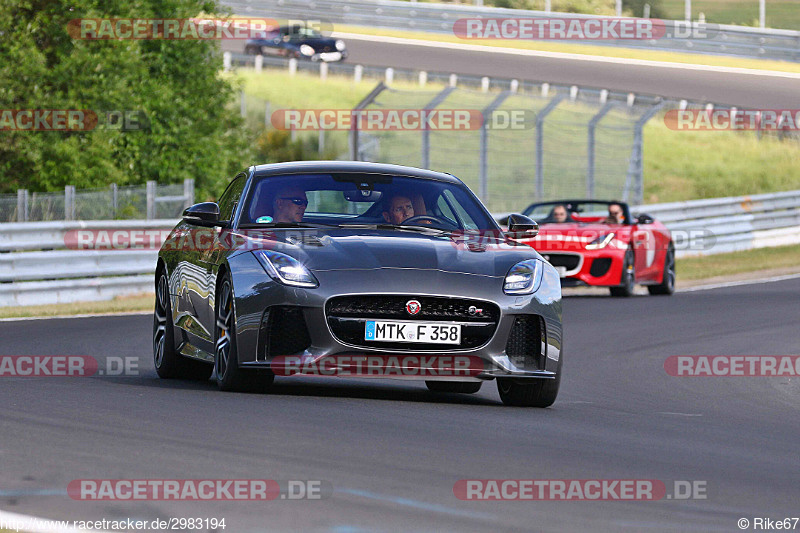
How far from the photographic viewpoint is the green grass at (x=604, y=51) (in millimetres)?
47938

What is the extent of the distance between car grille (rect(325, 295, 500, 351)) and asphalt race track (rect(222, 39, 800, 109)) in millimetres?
34732

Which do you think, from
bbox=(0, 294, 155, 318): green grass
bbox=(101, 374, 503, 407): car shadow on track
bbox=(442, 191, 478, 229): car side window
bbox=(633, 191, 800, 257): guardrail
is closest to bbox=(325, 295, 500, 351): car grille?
bbox=(101, 374, 503, 407): car shadow on track

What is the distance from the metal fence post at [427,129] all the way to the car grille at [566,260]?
5348 millimetres

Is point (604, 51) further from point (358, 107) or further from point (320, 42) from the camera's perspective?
point (358, 107)

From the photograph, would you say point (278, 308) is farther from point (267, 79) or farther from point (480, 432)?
point (267, 79)

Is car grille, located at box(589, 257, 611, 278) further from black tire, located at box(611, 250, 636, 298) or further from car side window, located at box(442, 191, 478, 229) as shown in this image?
car side window, located at box(442, 191, 478, 229)

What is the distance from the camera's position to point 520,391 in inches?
348

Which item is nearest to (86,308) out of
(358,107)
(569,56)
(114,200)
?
(114,200)

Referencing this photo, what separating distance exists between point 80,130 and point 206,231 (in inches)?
653

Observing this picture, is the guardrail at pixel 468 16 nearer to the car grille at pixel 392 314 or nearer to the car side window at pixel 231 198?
the car side window at pixel 231 198

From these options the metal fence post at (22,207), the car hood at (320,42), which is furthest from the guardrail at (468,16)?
the metal fence post at (22,207)

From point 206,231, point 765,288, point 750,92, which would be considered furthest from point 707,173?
point 206,231

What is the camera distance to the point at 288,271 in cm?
817

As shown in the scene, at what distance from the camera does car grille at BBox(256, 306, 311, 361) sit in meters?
8.13
